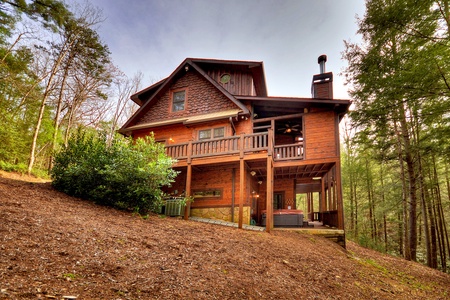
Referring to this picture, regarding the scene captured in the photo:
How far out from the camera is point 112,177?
25.5ft

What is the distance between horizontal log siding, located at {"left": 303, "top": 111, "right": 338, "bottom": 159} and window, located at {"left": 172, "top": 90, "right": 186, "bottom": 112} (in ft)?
25.6

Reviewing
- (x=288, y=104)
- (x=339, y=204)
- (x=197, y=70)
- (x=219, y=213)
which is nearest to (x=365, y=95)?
(x=288, y=104)

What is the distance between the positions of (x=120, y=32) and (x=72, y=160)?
932 inches

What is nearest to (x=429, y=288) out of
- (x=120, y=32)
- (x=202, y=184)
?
(x=202, y=184)

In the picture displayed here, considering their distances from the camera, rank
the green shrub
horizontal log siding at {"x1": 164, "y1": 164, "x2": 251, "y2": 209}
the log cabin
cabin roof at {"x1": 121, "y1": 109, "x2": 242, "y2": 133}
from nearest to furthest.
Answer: the green shrub
the log cabin
cabin roof at {"x1": 121, "y1": 109, "x2": 242, "y2": 133}
horizontal log siding at {"x1": 164, "y1": 164, "x2": 251, "y2": 209}

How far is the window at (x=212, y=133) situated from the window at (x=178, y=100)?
8.44ft

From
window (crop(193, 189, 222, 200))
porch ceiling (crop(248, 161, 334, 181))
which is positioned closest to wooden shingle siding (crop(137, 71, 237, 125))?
porch ceiling (crop(248, 161, 334, 181))

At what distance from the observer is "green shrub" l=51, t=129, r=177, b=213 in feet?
25.6

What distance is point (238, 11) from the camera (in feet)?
72.0

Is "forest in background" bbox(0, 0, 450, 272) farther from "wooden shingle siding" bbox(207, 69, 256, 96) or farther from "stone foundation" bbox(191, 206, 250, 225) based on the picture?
"stone foundation" bbox(191, 206, 250, 225)

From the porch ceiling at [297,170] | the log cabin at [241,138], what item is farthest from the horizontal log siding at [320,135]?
the porch ceiling at [297,170]

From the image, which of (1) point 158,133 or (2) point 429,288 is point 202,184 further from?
(2) point 429,288

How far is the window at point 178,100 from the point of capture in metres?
14.8

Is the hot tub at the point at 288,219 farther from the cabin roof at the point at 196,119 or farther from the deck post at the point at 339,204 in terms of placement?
the cabin roof at the point at 196,119
